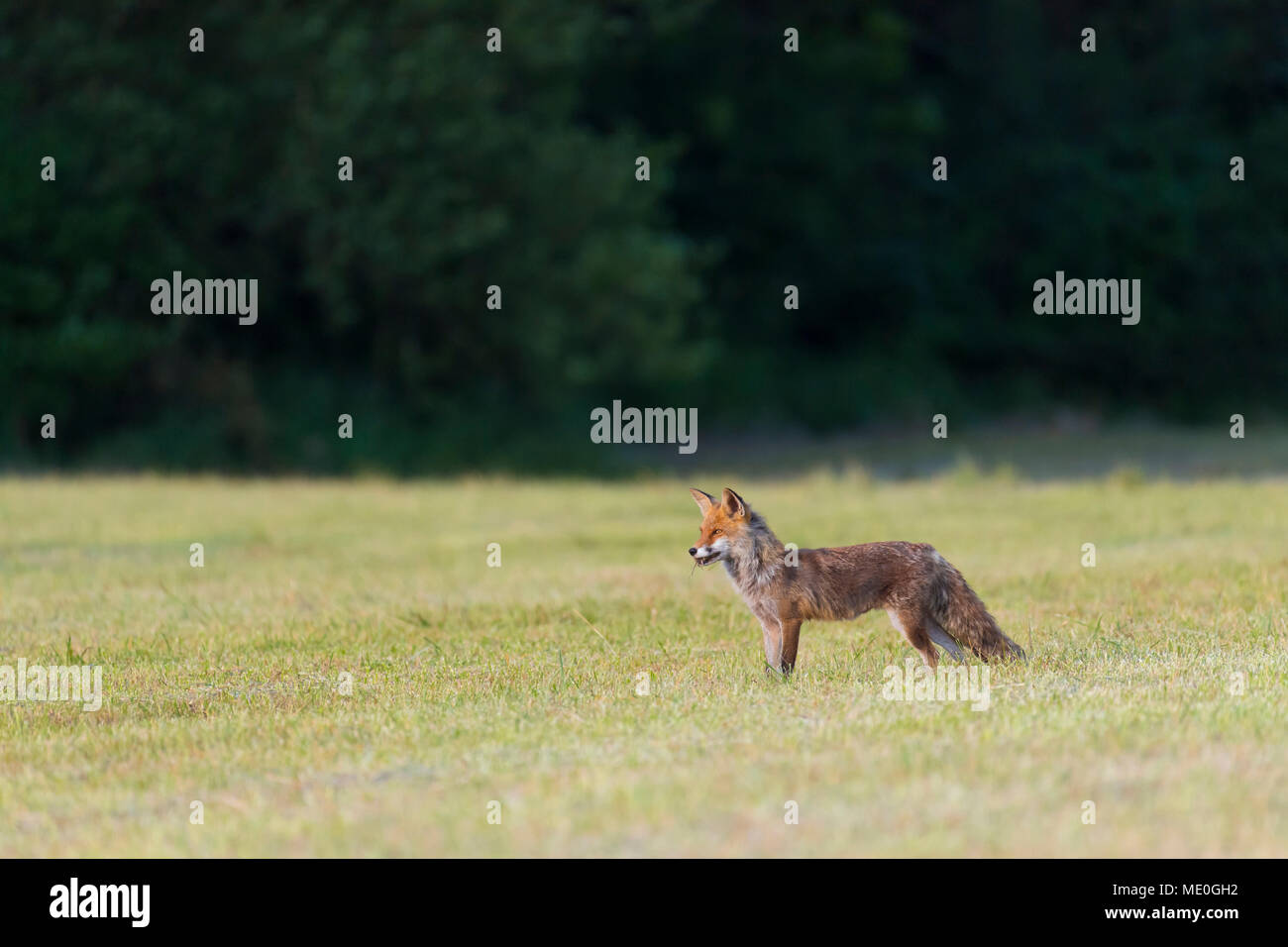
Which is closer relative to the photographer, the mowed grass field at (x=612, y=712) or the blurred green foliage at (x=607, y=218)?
the mowed grass field at (x=612, y=712)

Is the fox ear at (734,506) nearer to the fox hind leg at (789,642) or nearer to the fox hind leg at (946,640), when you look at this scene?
the fox hind leg at (789,642)

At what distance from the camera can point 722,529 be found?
9047 mm

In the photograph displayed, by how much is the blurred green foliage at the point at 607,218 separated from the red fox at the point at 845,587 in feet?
65.0

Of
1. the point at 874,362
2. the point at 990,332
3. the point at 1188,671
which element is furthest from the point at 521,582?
the point at 990,332

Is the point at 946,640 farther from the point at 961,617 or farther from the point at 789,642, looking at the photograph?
the point at 789,642

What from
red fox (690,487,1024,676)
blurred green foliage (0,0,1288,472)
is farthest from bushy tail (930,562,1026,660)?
blurred green foliage (0,0,1288,472)

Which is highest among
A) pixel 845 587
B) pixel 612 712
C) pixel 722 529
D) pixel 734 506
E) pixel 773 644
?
pixel 734 506

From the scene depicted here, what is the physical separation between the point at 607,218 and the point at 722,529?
23.8 meters

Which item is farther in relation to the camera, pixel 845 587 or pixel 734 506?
pixel 734 506

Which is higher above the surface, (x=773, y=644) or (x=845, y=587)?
(x=845, y=587)

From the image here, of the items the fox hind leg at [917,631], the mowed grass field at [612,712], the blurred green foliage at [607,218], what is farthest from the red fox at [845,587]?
the blurred green foliage at [607,218]

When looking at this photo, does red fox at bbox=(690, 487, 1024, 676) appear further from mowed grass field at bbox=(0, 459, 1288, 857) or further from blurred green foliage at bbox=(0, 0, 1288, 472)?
blurred green foliage at bbox=(0, 0, 1288, 472)

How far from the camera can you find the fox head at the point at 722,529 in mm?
8977

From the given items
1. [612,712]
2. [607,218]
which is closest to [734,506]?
[612,712]
